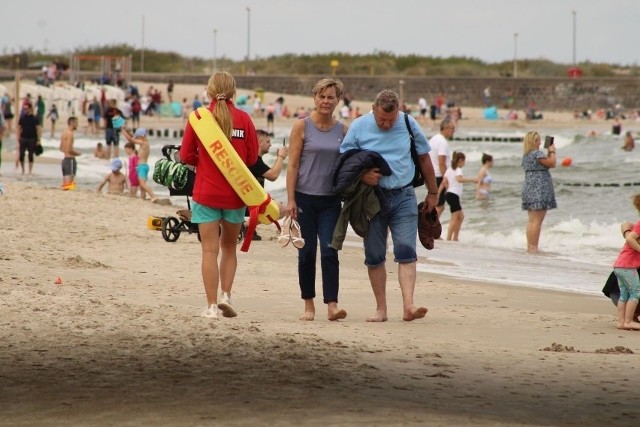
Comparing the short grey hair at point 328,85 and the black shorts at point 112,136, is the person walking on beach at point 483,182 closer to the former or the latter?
the short grey hair at point 328,85

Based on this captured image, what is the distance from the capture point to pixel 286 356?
6.74 meters

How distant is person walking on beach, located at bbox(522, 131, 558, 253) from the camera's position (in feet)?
48.3

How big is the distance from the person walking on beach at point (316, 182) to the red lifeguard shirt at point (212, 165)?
0.36m

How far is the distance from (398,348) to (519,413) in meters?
1.64

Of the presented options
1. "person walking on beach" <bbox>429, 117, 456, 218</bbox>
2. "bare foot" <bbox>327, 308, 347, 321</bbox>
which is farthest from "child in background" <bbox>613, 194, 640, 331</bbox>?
"person walking on beach" <bbox>429, 117, 456, 218</bbox>

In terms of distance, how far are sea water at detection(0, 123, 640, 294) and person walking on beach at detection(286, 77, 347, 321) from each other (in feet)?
13.3

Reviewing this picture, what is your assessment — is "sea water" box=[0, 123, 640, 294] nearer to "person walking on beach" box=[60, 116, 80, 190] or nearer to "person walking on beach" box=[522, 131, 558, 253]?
"person walking on beach" box=[522, 131, 558, 253]

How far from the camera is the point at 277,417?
17.7ft

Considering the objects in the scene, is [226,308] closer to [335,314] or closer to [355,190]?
[335,314]

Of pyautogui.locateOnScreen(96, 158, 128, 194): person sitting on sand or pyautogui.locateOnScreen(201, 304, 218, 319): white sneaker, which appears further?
pyautogui.locateOnScreen(96, 158, 128, 194): person sitting on sand

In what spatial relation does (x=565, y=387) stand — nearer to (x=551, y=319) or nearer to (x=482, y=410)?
(x=482, y=410)

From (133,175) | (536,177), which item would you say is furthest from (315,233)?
(133,175)

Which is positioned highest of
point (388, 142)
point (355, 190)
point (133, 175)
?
point (388, 142)

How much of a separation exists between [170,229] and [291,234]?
218 inches
